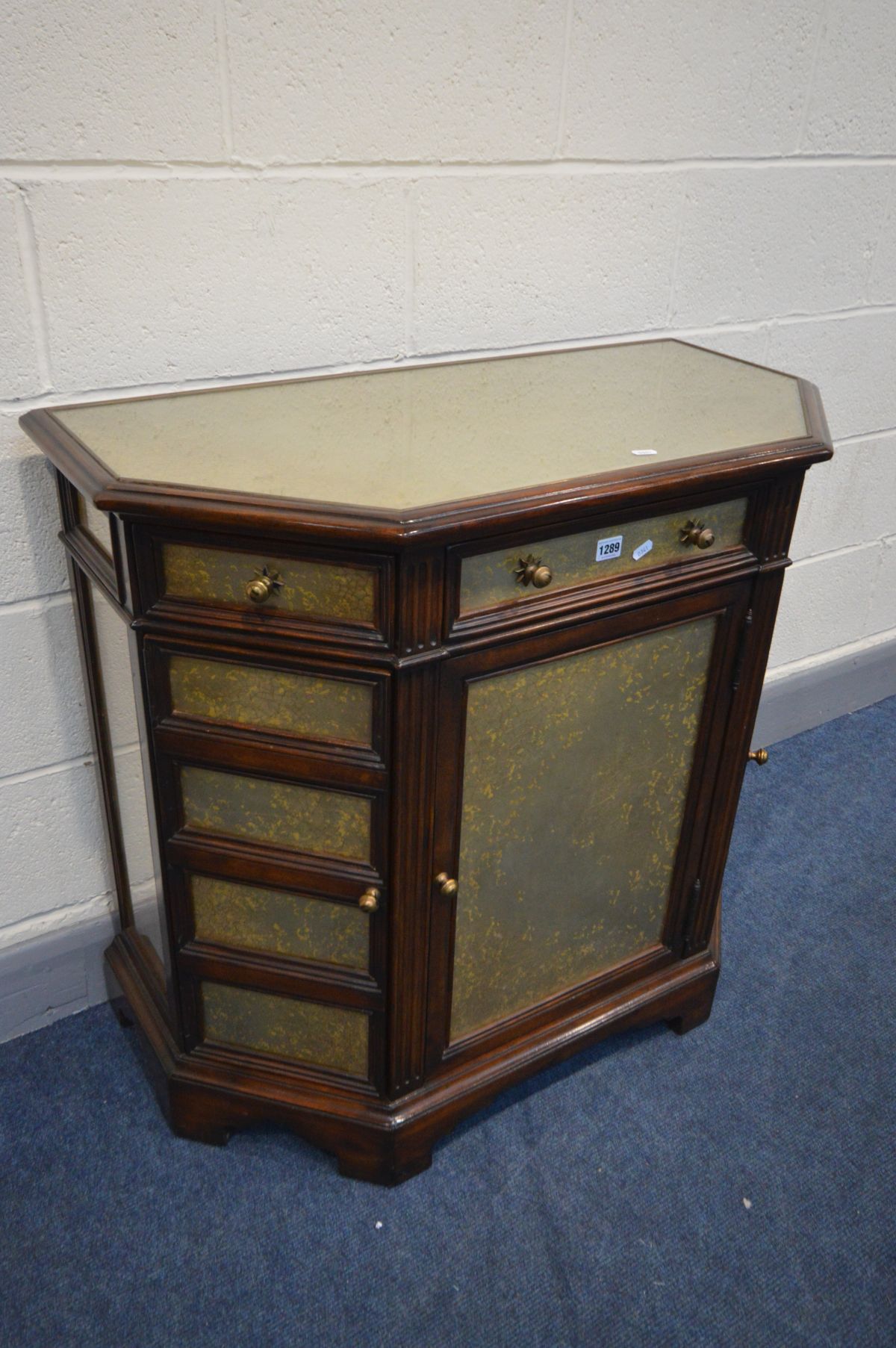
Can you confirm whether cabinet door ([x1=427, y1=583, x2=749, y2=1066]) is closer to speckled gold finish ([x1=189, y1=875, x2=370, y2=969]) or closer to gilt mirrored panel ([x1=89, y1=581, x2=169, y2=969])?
speckled gold finish ([x1=189, y1=875, x2=370, y2=969])

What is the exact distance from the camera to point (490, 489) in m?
1.06

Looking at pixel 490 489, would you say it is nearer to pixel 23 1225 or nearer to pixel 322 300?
pixel 322 300

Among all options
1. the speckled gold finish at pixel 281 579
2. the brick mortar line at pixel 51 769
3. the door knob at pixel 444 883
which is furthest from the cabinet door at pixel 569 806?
the brick mortar line at pixel 51 769

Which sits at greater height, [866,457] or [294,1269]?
[866,457]

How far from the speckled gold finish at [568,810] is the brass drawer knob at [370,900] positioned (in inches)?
4.4

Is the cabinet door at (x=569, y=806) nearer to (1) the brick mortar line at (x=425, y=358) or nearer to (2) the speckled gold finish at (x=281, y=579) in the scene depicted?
(2) the speckled gold finish at (x=281, y=579)

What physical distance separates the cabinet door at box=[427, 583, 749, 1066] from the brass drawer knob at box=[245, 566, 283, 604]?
0.20 metres

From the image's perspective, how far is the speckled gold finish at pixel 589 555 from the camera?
43.3 inches

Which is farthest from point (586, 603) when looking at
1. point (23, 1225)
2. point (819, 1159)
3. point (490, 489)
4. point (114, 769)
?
point (23, 1225)

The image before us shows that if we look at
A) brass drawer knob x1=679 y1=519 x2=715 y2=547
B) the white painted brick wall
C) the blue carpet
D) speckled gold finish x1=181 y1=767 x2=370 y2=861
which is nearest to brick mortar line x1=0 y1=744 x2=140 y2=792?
the white painted brick wall

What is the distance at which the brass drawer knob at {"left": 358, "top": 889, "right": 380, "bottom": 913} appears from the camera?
3.97ft

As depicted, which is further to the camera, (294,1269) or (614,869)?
(614,869)

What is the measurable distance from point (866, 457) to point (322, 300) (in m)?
1.29

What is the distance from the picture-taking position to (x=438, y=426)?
124 centimetres
